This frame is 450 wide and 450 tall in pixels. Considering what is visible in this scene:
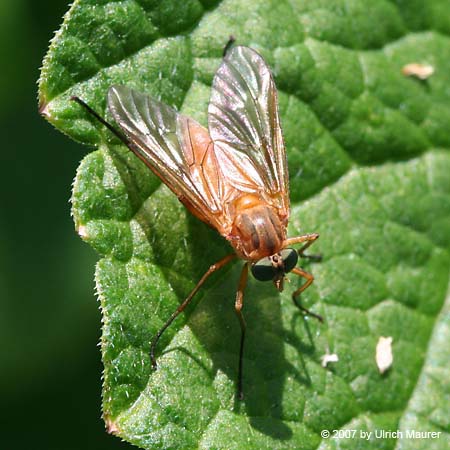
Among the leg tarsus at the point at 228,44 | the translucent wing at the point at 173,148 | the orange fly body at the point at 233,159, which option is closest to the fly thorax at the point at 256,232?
the orange fly body at the point at 233,159

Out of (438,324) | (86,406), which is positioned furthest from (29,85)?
(438,324)

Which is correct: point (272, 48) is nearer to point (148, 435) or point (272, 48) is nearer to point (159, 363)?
point (159, 363)

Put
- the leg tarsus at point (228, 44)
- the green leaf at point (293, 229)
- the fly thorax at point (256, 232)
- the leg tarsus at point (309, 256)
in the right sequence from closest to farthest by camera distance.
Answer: the green leaf at point (293, 229)
the fly thorax at point (256, 232)
the leg tarsus at point (309, 256)
the leg tarsus at point (228, 44)

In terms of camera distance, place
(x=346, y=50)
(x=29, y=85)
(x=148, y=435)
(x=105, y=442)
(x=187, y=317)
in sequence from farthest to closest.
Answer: (x=29, y=85) < (x=105, y=442) < (x=346, y=50) < (x=187, y=317) < (x=148, y=435)

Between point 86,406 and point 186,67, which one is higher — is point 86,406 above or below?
below

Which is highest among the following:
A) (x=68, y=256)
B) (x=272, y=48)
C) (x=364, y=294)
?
(x=272, y=48)

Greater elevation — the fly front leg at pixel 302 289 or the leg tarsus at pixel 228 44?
the leg tarsus at pixel 228 44

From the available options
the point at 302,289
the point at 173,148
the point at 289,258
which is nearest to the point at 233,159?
the point at 173,148

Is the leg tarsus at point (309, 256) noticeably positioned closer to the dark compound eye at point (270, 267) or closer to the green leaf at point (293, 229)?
the green leaf at point (293, 229)
